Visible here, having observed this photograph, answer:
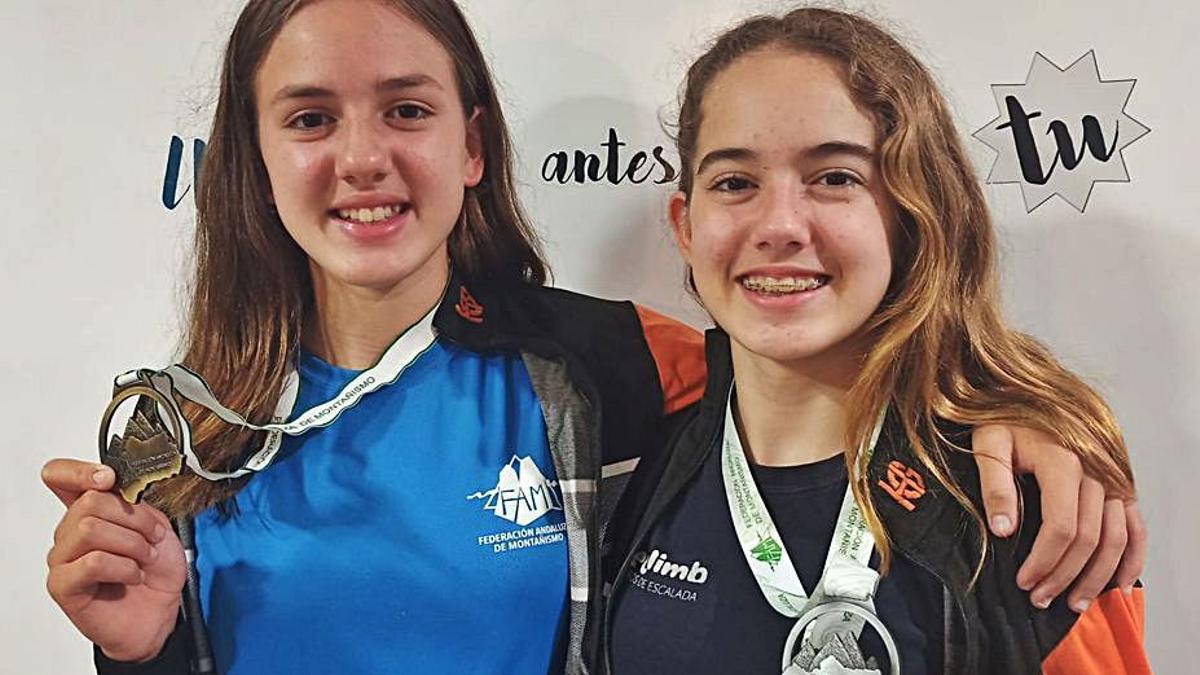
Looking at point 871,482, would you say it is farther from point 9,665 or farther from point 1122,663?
point 9,665

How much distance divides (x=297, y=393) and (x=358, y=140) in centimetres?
31

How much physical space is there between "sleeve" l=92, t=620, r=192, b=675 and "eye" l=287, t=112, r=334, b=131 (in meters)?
0.58

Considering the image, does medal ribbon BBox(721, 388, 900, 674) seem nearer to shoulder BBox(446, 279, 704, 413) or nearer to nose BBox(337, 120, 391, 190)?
shoulder BBox(446, 279, 704, 413)

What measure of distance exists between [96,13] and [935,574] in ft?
4.76

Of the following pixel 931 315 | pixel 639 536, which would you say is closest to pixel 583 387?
pixel 639 536

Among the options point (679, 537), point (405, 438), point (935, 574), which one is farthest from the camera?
point (405, 438)

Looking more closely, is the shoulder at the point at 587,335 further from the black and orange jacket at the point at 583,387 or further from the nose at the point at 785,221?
the nose at the point at 785,221

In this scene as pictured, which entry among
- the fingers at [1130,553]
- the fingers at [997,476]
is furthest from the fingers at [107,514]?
the fingers at [1130,553]

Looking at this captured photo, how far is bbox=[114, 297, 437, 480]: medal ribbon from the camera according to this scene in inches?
53.5

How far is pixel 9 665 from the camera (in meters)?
1.86

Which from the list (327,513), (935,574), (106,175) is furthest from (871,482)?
(106,175)

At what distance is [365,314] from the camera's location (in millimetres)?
1458

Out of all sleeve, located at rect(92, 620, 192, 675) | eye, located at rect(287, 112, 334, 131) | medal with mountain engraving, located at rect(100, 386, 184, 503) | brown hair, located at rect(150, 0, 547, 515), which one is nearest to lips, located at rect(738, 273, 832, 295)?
brown hair, located at rect(150, 0, 547, 515)

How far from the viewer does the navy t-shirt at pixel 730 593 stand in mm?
1155
